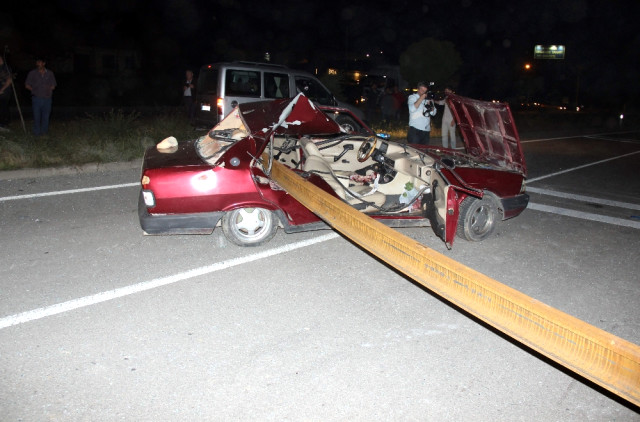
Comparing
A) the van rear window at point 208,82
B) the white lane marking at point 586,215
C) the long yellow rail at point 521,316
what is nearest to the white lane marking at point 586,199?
the white lane marking at point 586,215

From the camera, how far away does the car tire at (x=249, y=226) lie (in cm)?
515

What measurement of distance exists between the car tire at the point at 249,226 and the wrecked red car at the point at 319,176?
1 centimetres

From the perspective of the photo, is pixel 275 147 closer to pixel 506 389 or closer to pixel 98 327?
pixel 98 327

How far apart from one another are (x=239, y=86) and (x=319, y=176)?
754 cm

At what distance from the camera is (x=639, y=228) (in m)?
7.04

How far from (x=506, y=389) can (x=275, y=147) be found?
11.9 ft

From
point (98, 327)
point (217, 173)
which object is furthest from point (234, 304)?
point (217, 173)

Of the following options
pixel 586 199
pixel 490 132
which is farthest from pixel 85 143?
pixel 586 199

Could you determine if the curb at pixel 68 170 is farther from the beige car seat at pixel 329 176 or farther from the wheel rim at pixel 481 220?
the wheel rim at pixel 481 220

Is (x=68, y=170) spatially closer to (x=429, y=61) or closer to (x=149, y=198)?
(x=149, y=198)

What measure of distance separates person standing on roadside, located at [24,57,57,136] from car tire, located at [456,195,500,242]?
29.2 ft

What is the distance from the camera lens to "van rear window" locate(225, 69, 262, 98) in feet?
39.0

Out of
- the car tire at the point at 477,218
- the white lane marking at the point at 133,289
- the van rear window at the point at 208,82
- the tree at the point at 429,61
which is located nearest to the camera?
the white lane marking at the point at 133,289

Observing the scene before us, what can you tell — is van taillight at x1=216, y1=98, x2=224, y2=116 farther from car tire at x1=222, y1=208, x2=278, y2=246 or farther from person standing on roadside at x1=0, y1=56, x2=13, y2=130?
car tire at x1=222, y1=208, x2=278, y2=246
